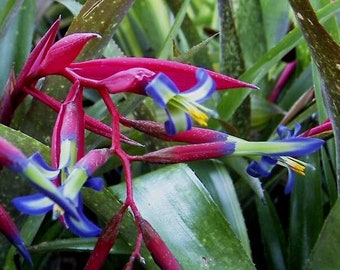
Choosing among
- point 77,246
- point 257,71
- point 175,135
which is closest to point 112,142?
point 175,135

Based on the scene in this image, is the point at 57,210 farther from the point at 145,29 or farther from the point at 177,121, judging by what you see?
the point at 145,29

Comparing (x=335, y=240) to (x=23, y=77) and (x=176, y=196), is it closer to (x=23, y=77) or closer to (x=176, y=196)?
(x=176, y=196)

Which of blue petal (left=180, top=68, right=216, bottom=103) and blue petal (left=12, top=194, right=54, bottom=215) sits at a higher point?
blue petal (left=180, top=68, right=216, bottom=103)

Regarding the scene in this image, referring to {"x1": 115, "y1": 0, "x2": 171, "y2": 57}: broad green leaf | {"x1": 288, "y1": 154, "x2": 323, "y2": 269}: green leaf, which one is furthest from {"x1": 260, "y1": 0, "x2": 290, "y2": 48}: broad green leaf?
{"x1": 288, "y1": 154, "x2": 323, "y2": 269}: green leaf

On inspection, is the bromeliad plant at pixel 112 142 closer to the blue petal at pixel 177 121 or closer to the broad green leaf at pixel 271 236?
the blue petal at pixel 177 121

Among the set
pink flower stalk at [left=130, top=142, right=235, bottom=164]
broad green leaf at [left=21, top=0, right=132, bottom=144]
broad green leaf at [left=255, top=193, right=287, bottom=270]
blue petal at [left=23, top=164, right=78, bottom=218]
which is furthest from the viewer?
broad green leaf at [left=255, top=193, right=287, bottom=270]

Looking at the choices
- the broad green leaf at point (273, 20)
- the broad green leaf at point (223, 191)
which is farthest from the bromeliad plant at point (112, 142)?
the broad green leaf at point (273, 20)

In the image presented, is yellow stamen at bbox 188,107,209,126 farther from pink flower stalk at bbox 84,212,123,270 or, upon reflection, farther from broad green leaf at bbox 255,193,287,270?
broad green leaf at bbox 255,193,287,270

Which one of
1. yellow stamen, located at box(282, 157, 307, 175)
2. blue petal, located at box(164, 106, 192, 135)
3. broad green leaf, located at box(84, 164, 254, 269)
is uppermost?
blue petal, located at box(164, 106, 192, 135)
